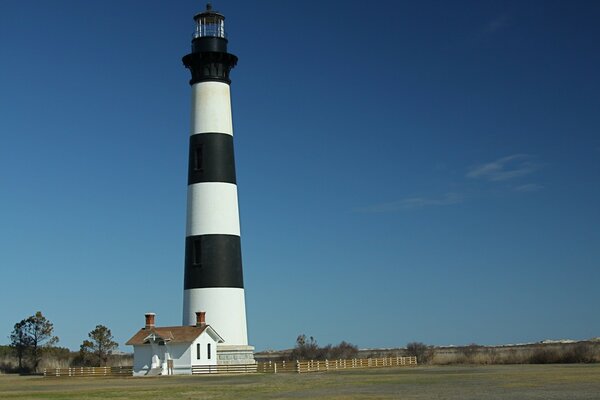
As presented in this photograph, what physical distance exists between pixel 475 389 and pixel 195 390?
10.6m

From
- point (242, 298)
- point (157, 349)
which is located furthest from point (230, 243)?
point (157, 349)

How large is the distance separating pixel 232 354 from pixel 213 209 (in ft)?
28.2

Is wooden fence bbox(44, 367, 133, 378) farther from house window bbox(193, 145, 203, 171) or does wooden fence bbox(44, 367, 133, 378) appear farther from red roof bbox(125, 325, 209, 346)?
house window bbox(193, 145, 203, 171)

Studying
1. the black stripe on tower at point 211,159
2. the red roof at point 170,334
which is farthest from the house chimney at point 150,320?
the black stripe on tower at point 211,159

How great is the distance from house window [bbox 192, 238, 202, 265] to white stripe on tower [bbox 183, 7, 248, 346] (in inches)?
2.3

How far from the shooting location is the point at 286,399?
27922 millimetres

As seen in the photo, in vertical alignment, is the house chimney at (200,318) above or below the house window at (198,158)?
below

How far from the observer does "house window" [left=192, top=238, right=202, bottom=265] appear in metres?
50.0

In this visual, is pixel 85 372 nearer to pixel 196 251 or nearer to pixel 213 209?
pixel 196 251

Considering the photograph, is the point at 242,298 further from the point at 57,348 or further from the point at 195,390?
the point at 57,348

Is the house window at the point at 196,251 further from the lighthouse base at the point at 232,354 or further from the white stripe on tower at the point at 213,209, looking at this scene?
the lighthouse base at the point at 232,354

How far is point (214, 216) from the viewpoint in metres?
50.2

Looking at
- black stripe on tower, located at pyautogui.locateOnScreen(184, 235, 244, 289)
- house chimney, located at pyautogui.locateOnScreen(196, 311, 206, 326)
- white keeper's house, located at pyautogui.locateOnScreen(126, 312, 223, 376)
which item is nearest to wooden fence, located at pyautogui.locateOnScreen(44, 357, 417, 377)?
white keeper's house, located at pyautogui.locateOnScreen(126, 312, 223, 376)

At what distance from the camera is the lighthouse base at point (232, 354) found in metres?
50.7
